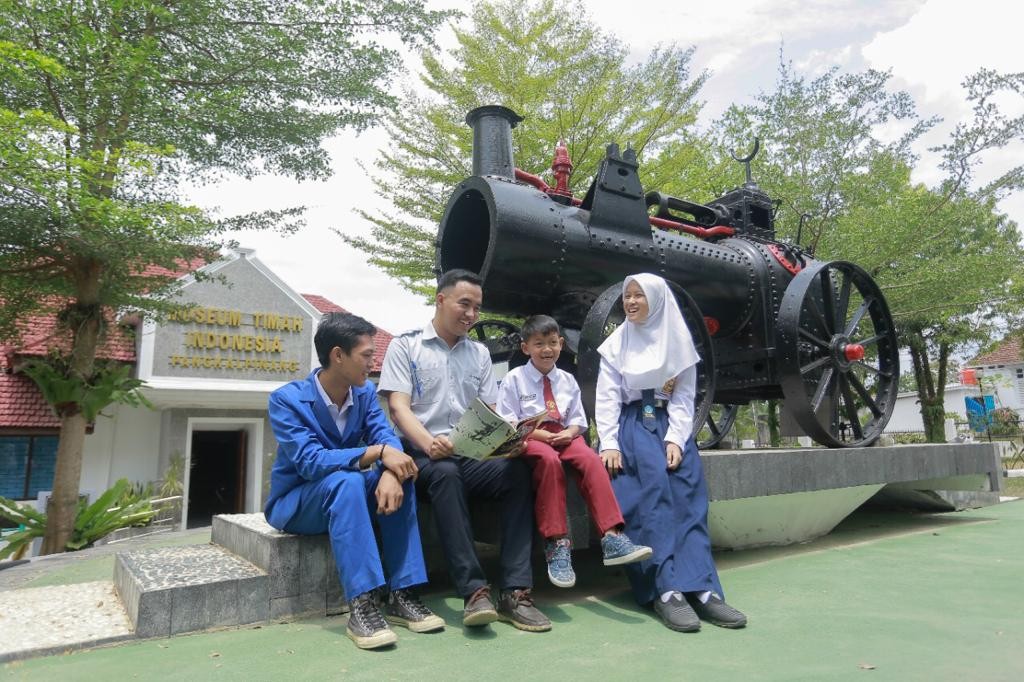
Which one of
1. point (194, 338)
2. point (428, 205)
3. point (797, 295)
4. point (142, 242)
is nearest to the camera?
point (797, 295)

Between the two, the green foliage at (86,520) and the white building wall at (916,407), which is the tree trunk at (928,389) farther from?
the white building wall at (916,407)

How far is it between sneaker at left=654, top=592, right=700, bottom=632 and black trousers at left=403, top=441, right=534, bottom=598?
54 cm

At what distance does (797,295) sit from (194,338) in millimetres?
11626

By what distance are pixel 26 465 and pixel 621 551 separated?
1320cm

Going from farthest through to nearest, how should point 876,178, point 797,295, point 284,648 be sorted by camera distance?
point 876,178 → point 797,295 → point 284,648

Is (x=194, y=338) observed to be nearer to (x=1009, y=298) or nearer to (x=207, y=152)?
(x=207, y=152)

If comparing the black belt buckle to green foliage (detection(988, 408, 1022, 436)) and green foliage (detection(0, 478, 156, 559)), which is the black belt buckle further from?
green foliage (detection(988, 408, 1022, 436))

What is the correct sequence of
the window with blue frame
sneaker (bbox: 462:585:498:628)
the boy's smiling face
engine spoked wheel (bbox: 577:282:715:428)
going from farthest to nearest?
1. the window with blue frame
2. engine spoked wheel (bbox: 577:282:715:428)
3. the boy's smiling face
4. sneaker (bbox: 462:585:498:628)

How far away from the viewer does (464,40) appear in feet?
35.8

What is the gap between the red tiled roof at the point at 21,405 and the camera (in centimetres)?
1167

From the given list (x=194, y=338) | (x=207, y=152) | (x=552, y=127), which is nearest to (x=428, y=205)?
(x=552, y=127)

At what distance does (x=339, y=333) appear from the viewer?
2760 mm

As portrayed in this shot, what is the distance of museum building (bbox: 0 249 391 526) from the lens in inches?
476

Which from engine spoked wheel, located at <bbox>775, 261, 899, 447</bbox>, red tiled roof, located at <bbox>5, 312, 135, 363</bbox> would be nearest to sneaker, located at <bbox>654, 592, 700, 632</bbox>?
engine spoked wheel, located at <bbox>775, 261, 899, 447</bbox>
